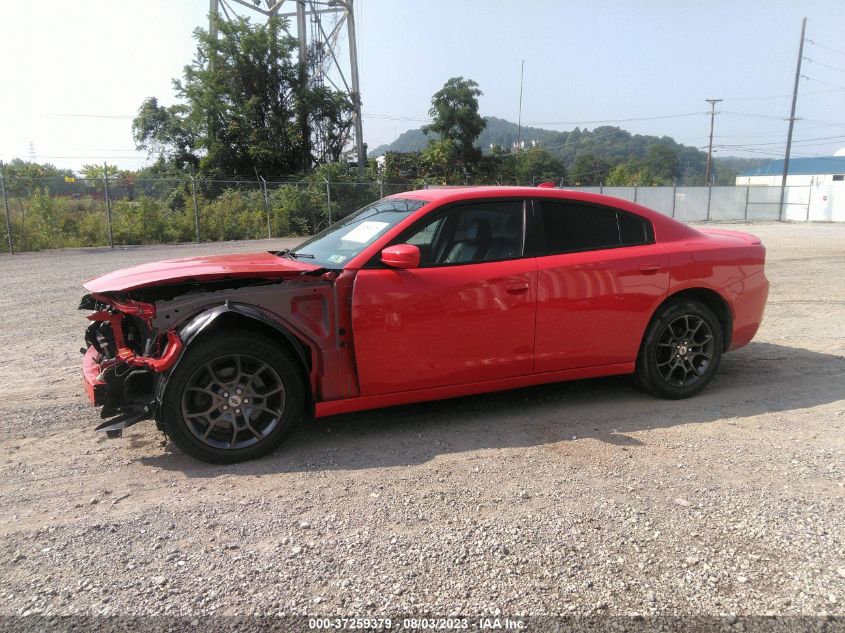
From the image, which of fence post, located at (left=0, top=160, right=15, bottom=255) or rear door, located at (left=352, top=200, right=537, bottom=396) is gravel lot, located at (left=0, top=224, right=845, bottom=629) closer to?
rear door, located at (left=352, top=200, right=537, bottom=396)

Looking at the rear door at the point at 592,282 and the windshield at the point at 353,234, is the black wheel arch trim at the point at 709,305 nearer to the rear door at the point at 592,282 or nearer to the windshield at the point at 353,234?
the rear door at the point at 592,282

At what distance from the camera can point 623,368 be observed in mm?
4805

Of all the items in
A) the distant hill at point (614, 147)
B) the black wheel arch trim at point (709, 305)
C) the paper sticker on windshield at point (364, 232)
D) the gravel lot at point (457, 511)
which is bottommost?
the gravel lot at point (457, 511)

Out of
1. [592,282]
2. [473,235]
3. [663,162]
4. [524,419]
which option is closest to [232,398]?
[473,235]

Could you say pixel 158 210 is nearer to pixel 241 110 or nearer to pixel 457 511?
pixel 241 110

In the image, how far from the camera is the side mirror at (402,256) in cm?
392

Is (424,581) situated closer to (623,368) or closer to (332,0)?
(623,368)

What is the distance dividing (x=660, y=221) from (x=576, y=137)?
454ft

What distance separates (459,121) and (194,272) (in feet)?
144

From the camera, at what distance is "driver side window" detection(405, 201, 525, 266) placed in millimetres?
4238

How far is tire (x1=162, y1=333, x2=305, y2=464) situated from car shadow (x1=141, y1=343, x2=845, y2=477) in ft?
0.46

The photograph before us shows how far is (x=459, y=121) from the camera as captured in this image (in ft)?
148

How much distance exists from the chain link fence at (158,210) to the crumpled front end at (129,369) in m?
16.4

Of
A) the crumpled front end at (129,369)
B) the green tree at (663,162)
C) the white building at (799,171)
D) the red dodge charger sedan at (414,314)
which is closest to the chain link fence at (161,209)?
the crumpled front end at (129,369)
